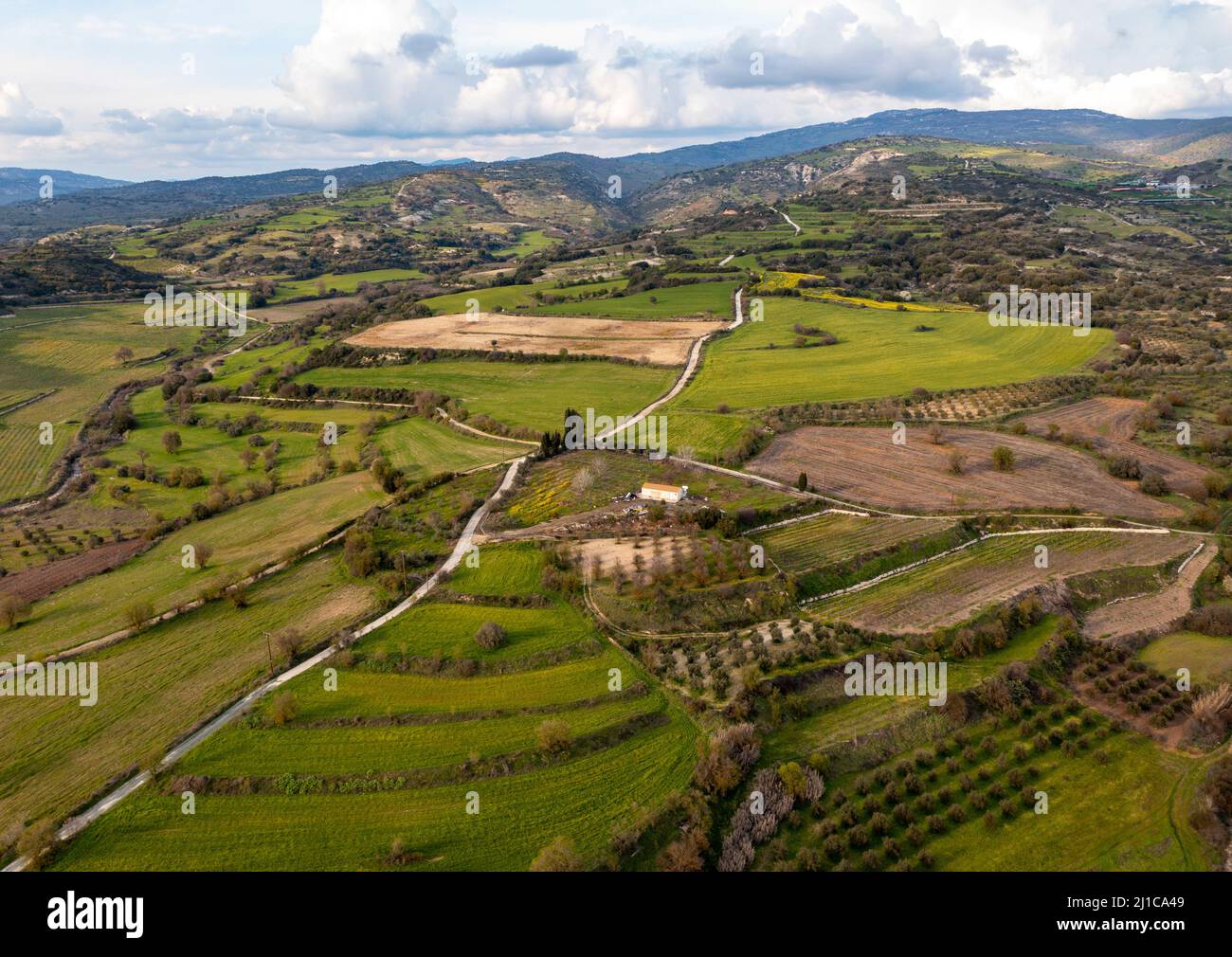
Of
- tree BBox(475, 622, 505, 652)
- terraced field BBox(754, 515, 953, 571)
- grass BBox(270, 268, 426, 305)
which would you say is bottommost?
tree BBox(475, 622, 505, 652)

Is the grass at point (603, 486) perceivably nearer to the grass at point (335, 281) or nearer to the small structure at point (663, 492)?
the small structure at point (663, 492)

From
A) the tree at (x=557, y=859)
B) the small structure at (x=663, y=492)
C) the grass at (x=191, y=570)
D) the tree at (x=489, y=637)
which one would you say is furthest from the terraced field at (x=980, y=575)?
the grass at (x=191, y=570)

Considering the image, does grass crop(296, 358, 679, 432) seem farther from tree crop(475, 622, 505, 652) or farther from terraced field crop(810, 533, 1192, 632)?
terraced field crop(810, 533, 1192, 632)

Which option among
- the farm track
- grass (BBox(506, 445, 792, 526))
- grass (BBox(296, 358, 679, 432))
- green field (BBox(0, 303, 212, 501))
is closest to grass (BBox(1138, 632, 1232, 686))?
grass (BBox(506, 445, 792, 526))

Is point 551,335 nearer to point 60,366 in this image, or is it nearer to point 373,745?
point 60,366

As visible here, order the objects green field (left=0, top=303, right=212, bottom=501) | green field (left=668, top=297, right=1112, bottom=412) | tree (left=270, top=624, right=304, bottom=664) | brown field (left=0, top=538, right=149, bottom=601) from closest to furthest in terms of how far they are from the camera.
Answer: tree (left=270, top=624, right=304, bottom=664) → brown field (left=0, top=538, right=149, bottom=601) → green field (left=0, top=303, right=212, bottom=501) → green field (left=668, top=297, right=1112, bottom=412)

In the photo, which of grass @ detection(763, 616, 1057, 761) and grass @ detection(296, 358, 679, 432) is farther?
grass @ detection(296, 358, 679, 432)

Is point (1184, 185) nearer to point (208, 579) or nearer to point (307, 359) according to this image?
point (307, 359)
